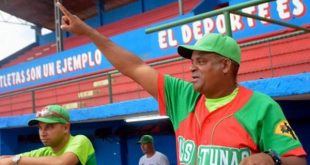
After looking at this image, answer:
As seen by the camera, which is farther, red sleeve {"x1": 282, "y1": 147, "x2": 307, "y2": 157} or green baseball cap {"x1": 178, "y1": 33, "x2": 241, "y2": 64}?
green baseball cap {"x1": 178, "y1": 33, "x2": 241, "y2": 64}

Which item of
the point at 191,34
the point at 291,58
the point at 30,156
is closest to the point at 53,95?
the point at 191,34

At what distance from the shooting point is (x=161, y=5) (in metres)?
14.2

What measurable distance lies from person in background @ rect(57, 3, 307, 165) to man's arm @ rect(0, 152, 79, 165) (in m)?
0.63

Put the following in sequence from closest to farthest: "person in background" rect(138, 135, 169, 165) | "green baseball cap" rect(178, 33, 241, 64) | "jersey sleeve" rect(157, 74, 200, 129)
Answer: "green baseball cap" rect(178, 33, 241, 64) → "jersey sleeve" rect(157, 74, 200, 129) → "person in background" rect(138, 135, 169, 165)

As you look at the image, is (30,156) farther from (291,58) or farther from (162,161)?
(291,58)

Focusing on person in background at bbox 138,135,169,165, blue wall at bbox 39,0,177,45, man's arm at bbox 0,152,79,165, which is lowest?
person in background at bbox 138,135,169,165

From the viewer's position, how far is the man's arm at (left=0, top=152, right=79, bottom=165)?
7.32 ft

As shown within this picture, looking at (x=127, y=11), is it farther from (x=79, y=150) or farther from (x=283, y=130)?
(x=283, y=130)

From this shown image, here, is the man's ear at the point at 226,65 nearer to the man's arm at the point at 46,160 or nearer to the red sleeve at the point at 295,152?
the red sleeve at the point at 295,152

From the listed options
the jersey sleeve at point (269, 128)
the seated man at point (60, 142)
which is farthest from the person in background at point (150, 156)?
the jersey sleeve at point (269, 128)

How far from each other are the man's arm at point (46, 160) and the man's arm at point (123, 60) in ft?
2.03

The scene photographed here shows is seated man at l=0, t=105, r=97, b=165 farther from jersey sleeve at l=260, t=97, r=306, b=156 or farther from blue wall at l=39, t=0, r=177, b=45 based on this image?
blue wall at l=39, t=0, r=177, b=45

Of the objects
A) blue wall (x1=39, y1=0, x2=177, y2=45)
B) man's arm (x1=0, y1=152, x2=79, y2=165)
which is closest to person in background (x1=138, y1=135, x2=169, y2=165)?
man's arm (x1=0, y1=152, x2=79, y2=165)

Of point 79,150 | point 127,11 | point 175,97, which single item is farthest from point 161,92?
point 127,11
